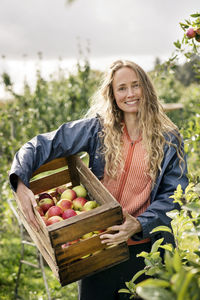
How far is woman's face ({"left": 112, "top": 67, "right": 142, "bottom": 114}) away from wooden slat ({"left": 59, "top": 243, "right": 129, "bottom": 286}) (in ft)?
2.66

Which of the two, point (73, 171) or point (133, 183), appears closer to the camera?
point (133, 183)

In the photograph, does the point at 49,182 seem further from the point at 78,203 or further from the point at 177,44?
the point at 177,44

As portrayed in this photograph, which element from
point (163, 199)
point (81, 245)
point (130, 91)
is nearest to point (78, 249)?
point (81, 245)

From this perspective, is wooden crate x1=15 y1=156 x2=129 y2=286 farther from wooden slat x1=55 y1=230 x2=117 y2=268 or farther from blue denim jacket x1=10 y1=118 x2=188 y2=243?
blue denim jacket x1=10 y1=118 x2=188 y2=243

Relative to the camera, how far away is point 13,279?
11.0ft

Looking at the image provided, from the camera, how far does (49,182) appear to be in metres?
1.96

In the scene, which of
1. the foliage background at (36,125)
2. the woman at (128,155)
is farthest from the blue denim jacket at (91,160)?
the foliage background at (36,125)

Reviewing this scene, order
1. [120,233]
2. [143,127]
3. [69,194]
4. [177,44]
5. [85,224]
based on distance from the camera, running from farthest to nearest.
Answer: [143,127] < [69,194] < [177,44] < [120,233] < [85,224]

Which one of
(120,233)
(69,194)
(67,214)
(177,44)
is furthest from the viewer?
(69,194)

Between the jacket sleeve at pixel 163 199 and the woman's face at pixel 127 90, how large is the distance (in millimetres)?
381

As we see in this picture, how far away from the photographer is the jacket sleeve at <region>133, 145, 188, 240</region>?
162cm

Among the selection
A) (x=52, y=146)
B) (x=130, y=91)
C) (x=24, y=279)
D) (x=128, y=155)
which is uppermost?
(x=130, y=91)

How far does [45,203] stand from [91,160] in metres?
0.44

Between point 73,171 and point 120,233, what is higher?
point 73,171
